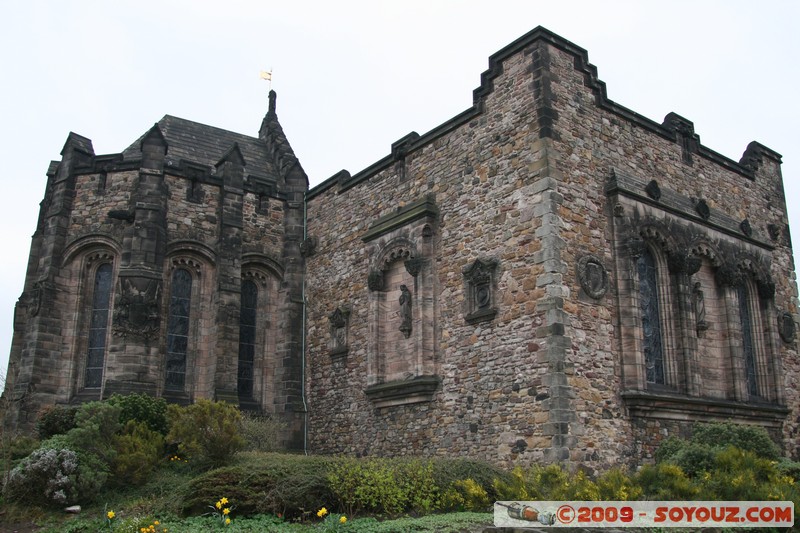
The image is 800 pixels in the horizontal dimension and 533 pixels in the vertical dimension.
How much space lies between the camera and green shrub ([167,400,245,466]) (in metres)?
12.8

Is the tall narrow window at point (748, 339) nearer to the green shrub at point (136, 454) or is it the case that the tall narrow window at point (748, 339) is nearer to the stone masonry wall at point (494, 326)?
the stone masonry wall at point (494, 326)

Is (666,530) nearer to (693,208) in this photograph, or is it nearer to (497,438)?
(497,438)

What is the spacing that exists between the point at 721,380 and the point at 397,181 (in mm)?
8535

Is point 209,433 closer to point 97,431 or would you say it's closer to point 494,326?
point 97,431

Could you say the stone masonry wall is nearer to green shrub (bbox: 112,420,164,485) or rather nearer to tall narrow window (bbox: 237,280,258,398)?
tall narrow window (bbox: 237,280,258,398)

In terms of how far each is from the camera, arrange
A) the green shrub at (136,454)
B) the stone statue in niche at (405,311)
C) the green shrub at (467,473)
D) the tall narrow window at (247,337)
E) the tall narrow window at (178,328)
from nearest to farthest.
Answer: the green shrub at (467,473), the green shrub at (136,454), the stone statue in niche at (405,311), the tall narrow window at (178,328), the tall narrow window at (247,337)

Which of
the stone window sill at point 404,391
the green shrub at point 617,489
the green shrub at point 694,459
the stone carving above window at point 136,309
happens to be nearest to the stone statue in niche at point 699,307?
the green shrub at point 694,459

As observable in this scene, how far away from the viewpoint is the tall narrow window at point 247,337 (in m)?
19.5

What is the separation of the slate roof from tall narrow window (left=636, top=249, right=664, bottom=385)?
38.7ft

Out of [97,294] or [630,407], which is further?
[97,294]

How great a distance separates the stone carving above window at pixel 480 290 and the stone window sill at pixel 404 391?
162cm

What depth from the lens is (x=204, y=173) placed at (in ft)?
64.1

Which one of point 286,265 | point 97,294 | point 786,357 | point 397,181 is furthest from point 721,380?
point 97,294

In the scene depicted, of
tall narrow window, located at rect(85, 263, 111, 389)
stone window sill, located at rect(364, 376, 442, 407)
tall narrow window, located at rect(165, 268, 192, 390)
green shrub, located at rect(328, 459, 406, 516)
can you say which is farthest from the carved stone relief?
tall narrow window, located at rect(85, 263, 111, 389)
